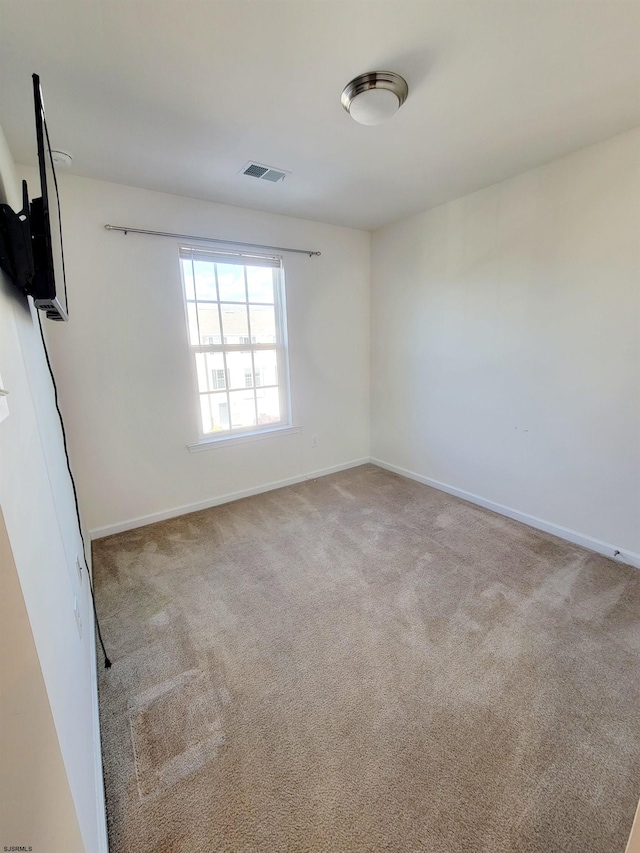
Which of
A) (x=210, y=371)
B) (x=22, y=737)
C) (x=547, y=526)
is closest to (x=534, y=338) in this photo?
(x=547, y=526)

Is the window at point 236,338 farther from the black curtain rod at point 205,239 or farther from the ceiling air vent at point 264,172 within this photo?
the ceiling air vent at point 264,172

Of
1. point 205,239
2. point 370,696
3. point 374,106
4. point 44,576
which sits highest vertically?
point 374,106

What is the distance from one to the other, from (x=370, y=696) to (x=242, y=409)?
251 centimetres

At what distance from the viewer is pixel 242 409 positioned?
3.38 m

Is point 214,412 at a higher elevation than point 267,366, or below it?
below

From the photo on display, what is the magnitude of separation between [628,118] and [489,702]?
9.83ft

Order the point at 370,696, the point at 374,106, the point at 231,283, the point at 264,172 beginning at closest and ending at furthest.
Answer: the point at 370,696, the point at 374,106, the point at 264,172, the point at 231,283

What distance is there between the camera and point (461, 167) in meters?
2.37

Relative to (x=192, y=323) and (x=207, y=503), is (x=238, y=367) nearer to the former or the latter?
(x=192, y=323)

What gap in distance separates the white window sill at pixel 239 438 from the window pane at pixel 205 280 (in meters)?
1.25

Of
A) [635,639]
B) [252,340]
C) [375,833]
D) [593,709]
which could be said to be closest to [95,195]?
[252,340]

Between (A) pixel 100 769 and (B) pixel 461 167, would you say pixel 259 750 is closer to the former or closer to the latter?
(A) pixel 100 769

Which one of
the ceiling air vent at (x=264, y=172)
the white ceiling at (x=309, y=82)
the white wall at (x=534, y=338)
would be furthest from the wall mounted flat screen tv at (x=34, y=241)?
the white wall at (x=534, y=338)

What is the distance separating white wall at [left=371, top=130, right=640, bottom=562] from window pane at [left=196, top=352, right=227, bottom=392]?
6.10 feet
